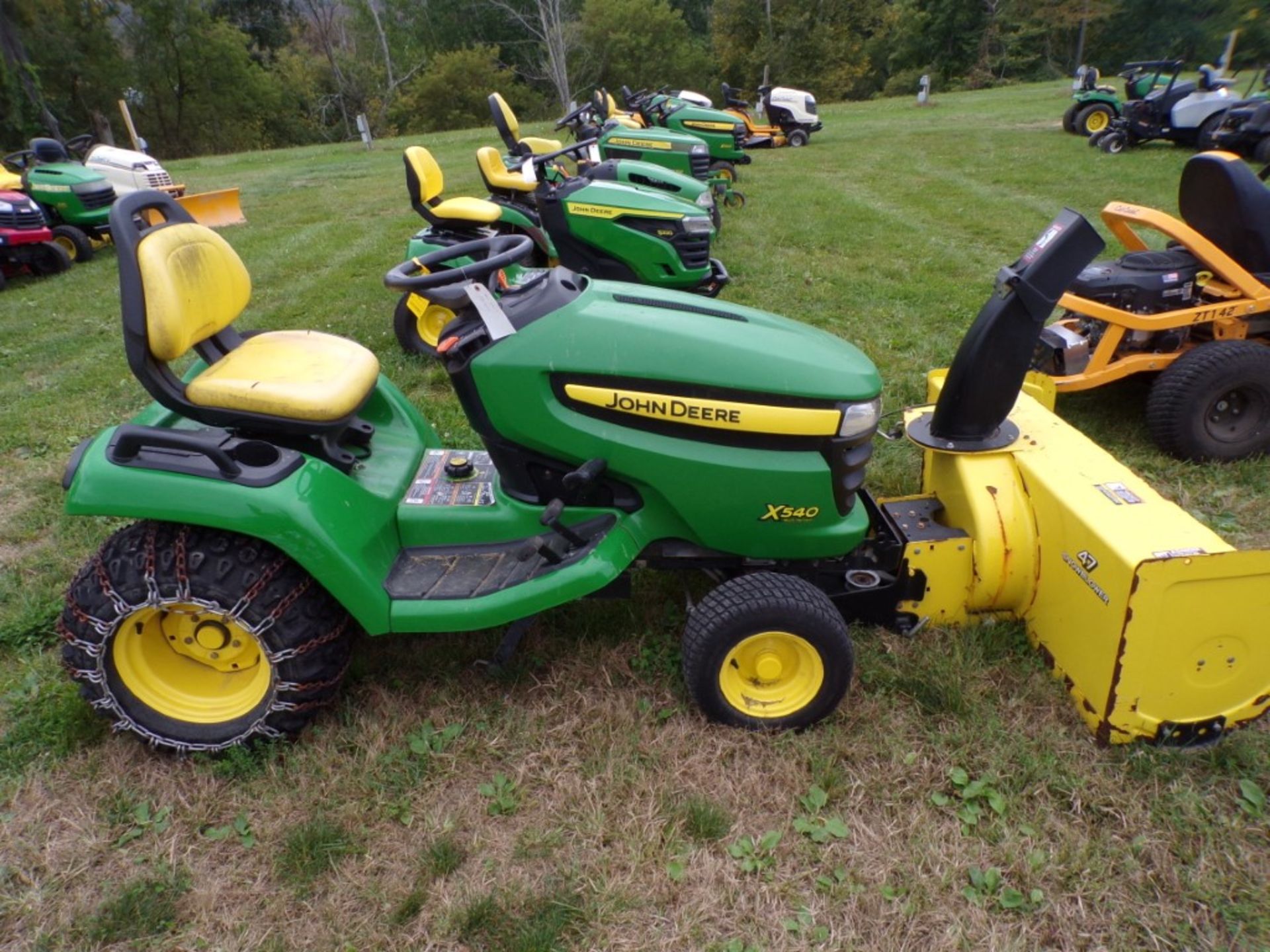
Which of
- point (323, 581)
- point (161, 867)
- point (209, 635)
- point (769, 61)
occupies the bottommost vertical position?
point (769, 61)

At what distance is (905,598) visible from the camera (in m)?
2.51

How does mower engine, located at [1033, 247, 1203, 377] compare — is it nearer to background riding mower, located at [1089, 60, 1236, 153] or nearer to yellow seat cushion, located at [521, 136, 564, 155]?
yellow seat cushion, located at [521, 136, 564, 155]

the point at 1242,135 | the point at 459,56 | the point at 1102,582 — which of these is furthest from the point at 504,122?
the point at 459,56

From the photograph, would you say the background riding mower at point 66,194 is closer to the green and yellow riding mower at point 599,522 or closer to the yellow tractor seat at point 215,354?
the yellow tractor seat at point 215,354

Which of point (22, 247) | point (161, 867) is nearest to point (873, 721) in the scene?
point (161, 867)

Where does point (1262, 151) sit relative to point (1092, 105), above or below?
above

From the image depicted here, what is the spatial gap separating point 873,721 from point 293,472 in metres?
1.69

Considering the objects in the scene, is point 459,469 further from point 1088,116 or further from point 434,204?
point 1088,116

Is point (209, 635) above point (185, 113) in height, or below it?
above

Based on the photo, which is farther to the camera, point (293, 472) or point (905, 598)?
point (905, 598)

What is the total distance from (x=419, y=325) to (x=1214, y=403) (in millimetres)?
4097

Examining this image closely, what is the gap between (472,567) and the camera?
2367mm

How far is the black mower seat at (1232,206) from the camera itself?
3.41 meters

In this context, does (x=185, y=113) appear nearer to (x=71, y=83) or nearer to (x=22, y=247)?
(x=71, y=83)
